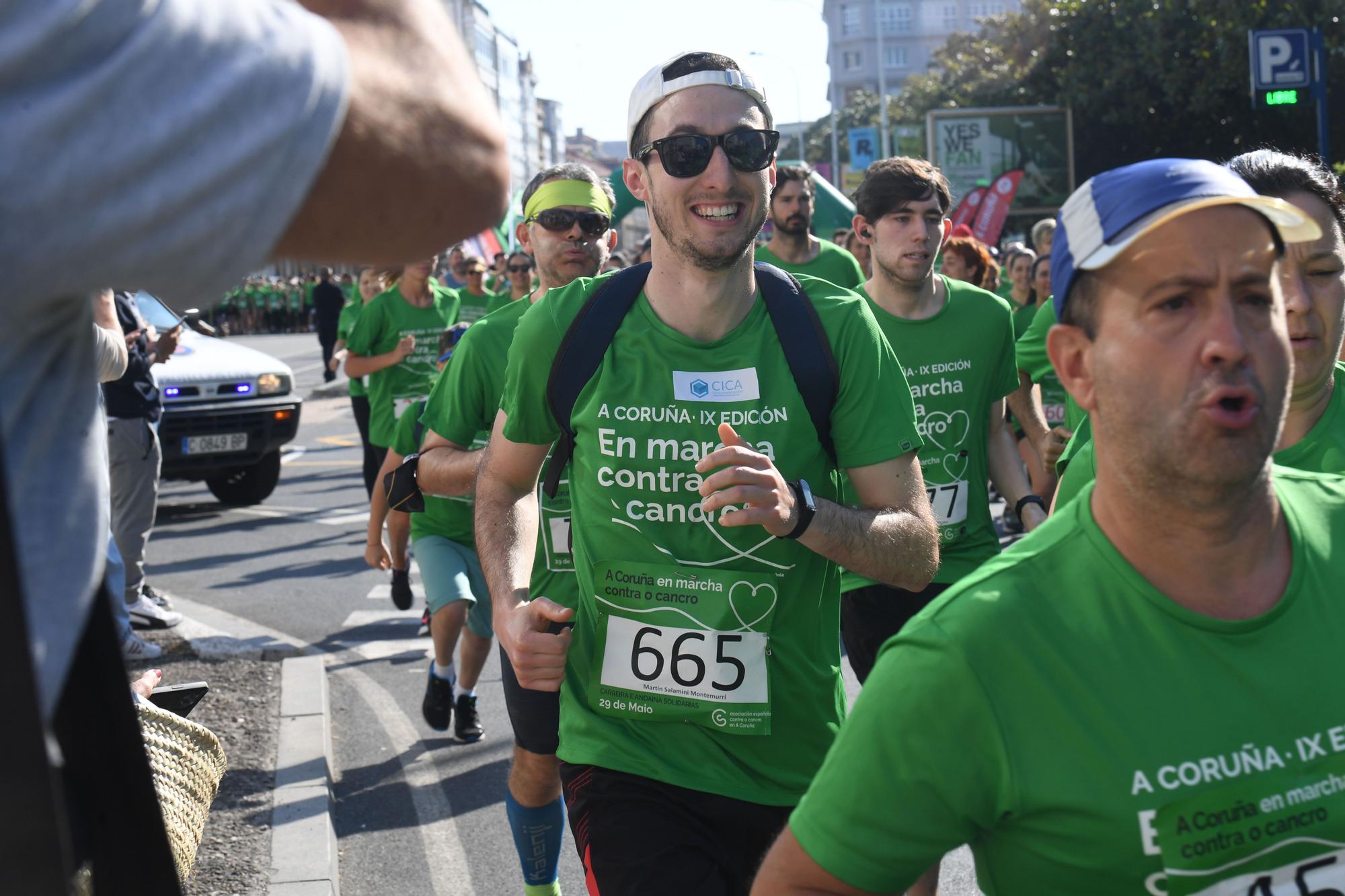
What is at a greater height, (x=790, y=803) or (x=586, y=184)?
(x=586, y=184)

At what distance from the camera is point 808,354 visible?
3.35 meters

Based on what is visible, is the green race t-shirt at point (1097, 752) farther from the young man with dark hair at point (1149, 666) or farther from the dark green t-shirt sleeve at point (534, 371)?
the dark green t-shirt sleeve at point (534, 371)

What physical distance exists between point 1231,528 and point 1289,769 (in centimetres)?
33

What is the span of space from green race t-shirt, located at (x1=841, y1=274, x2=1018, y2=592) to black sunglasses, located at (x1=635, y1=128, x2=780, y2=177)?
208cm

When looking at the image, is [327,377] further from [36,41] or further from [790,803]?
[36,41]

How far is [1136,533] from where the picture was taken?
79.8 inches

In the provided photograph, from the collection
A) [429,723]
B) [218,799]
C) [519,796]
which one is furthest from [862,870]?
[429,723]

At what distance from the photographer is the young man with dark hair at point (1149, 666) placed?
189cm

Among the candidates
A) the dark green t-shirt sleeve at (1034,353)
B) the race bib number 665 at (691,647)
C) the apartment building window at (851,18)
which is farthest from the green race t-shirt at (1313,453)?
the apartment building window at (851,18)

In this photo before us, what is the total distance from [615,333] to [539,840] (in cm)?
185

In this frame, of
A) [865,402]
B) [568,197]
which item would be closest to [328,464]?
[568,197]

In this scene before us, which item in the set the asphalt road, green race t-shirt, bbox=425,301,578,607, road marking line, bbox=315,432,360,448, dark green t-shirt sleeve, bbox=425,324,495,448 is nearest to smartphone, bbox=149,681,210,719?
green race t-shirt, bbox=425,301,578,607

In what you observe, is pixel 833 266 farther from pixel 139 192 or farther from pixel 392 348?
pixel 139 192

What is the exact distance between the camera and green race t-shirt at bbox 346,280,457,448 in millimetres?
10508
